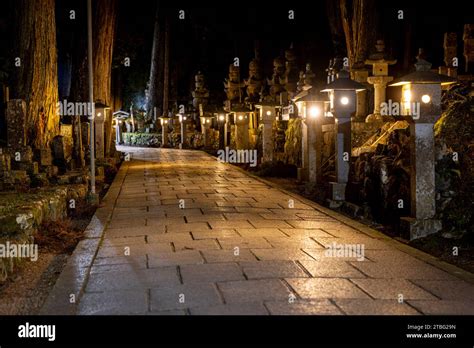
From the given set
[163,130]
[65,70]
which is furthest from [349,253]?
[163,130]

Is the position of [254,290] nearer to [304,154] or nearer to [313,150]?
[313,150]

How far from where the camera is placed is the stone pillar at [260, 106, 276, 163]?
1836cm

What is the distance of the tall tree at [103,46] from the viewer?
2069 centimetres

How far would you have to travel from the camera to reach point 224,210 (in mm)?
10055

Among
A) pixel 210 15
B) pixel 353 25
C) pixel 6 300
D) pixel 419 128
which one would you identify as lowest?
pixel 6 300

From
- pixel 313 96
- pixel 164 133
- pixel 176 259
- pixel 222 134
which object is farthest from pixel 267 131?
pixel 164 133

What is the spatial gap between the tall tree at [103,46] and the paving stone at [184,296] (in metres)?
16.8

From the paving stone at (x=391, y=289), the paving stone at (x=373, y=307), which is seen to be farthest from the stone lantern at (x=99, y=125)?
the paving stone at (x=373, y=307)

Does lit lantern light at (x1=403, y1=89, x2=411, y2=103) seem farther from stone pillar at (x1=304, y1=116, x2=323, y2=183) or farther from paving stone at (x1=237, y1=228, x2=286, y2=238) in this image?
stone pillar at (x1=304, y1=116, x2=323, y2=183)

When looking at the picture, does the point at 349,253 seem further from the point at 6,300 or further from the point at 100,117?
the point at 100,117

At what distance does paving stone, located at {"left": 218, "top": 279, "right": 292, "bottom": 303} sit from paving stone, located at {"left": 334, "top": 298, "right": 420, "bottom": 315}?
1.81 feet

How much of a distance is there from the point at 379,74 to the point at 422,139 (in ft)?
24.7

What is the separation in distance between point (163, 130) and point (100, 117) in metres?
23.7

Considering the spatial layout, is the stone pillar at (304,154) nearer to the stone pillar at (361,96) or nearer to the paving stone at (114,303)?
the stone pillar at (361,96)
